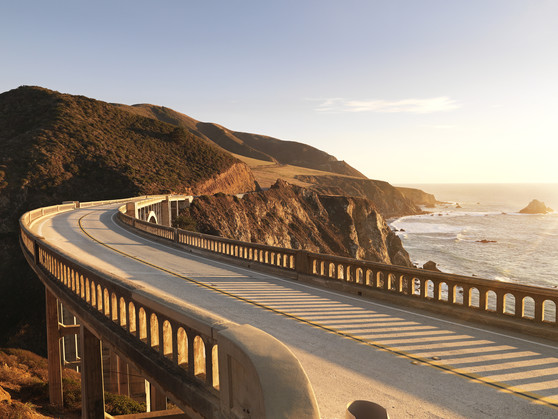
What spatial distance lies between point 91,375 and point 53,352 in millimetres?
7740

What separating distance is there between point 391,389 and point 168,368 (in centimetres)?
331

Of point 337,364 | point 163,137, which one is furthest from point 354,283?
point 163,137

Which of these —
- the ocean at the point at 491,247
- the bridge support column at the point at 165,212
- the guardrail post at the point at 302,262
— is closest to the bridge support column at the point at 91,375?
the guardrail post at the point at 302,262

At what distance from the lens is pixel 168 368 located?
507 cm

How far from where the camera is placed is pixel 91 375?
8.51 meters

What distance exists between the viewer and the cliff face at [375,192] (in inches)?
6432

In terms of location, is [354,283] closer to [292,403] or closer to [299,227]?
[292,403]

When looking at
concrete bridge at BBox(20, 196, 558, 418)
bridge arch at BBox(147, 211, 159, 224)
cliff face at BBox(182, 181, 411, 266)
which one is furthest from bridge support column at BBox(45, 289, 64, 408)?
cliff face at BBox(182, 181, 411, 266)

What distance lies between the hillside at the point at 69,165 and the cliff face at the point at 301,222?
1523 centimetres

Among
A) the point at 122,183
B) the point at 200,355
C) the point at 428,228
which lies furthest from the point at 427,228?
the point at 200,355

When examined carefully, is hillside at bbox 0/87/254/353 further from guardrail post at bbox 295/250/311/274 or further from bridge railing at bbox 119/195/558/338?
bridge railing at bbox 119/195/558/338

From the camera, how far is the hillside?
43.6 metres

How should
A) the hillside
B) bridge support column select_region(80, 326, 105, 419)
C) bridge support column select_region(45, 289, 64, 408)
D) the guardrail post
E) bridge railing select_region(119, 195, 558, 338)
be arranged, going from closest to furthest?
1. bridge railing select_region(119, 195, 558, 338)
2. bridge support column select_region(80, 326, 105, 419)
3. the guardrail post
4. bridge support column select_region(45, 289, 64, 408)
5. the hillside

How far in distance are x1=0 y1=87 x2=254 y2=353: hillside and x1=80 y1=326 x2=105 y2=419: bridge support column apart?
115 ft
